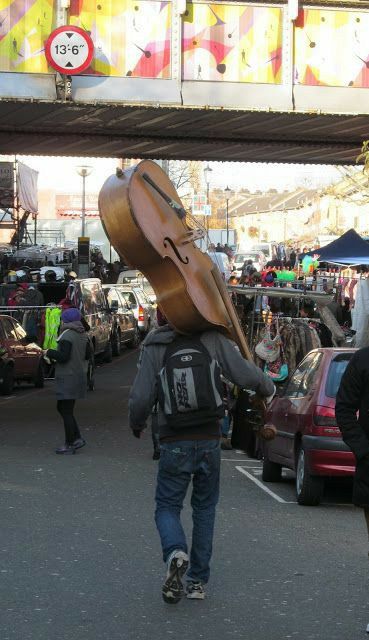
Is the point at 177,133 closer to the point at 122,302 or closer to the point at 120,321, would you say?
the point at 120,321

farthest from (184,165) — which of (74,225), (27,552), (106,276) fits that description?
(27,552)

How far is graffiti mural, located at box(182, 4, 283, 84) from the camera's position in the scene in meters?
17.4

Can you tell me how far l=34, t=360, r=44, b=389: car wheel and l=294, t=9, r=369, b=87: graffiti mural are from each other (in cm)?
992

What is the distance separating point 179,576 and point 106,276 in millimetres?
41556

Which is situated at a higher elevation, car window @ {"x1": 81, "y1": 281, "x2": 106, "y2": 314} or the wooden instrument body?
the wooden instrument body

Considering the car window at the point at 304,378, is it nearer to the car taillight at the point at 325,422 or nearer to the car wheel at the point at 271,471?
the car taillight at the point at 325,422

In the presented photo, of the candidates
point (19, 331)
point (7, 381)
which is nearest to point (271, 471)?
point (7, 381)

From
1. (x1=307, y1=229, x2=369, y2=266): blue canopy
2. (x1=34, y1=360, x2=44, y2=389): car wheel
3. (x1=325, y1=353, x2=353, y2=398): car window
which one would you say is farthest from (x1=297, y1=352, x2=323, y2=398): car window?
(x1=34, y1=360, x2=44, y2=389): car wheel

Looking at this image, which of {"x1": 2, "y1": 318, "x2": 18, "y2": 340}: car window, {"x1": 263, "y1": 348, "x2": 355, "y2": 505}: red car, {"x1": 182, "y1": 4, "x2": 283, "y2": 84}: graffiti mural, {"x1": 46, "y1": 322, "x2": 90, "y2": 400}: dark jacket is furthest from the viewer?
{"x1": 2, "y1": 318, "x2": 18, "y2": 340}: car window

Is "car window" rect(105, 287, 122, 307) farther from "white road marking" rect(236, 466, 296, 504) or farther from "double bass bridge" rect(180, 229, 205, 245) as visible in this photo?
"double bass bridge" rect(180, 229, 205, 245)

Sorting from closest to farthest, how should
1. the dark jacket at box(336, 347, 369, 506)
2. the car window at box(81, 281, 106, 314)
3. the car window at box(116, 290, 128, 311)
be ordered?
the dark jacket at box(336, 347, 369, 506) < the car window at box(81, 281, 106, 314) < the car window at box(116, 290, 128, 311)

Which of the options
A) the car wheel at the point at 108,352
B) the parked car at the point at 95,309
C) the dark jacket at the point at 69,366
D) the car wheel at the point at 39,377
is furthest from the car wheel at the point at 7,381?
the dark jacket at the point at 69,366

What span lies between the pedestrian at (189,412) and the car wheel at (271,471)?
18.3 ft

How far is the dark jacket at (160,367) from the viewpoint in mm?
7008
